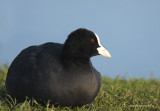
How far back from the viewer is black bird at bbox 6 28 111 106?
4.77 m

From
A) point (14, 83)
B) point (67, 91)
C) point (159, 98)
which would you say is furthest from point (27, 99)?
point (159, 98)

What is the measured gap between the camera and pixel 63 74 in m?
4.79

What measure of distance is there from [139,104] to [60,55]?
2.01 metres

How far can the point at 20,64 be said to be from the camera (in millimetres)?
5250

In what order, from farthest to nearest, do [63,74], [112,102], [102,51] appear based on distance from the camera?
[112,102] < [102,51] < [63,74]

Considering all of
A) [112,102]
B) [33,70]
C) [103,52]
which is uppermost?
[103,52]

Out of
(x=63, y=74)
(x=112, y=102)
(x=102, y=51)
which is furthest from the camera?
(x=112, y=102)

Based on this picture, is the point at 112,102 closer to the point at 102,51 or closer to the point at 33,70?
the point at 102,51

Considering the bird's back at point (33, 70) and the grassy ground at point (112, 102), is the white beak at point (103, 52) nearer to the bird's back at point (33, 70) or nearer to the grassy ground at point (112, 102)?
the bird's back at point (33, 70)

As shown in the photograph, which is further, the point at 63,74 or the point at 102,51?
the point at 102,51

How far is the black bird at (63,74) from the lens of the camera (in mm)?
4766

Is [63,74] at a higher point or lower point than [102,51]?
lower

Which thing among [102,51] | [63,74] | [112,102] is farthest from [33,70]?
[112,102]

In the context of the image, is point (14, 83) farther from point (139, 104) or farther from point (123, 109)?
point (139, 104)
